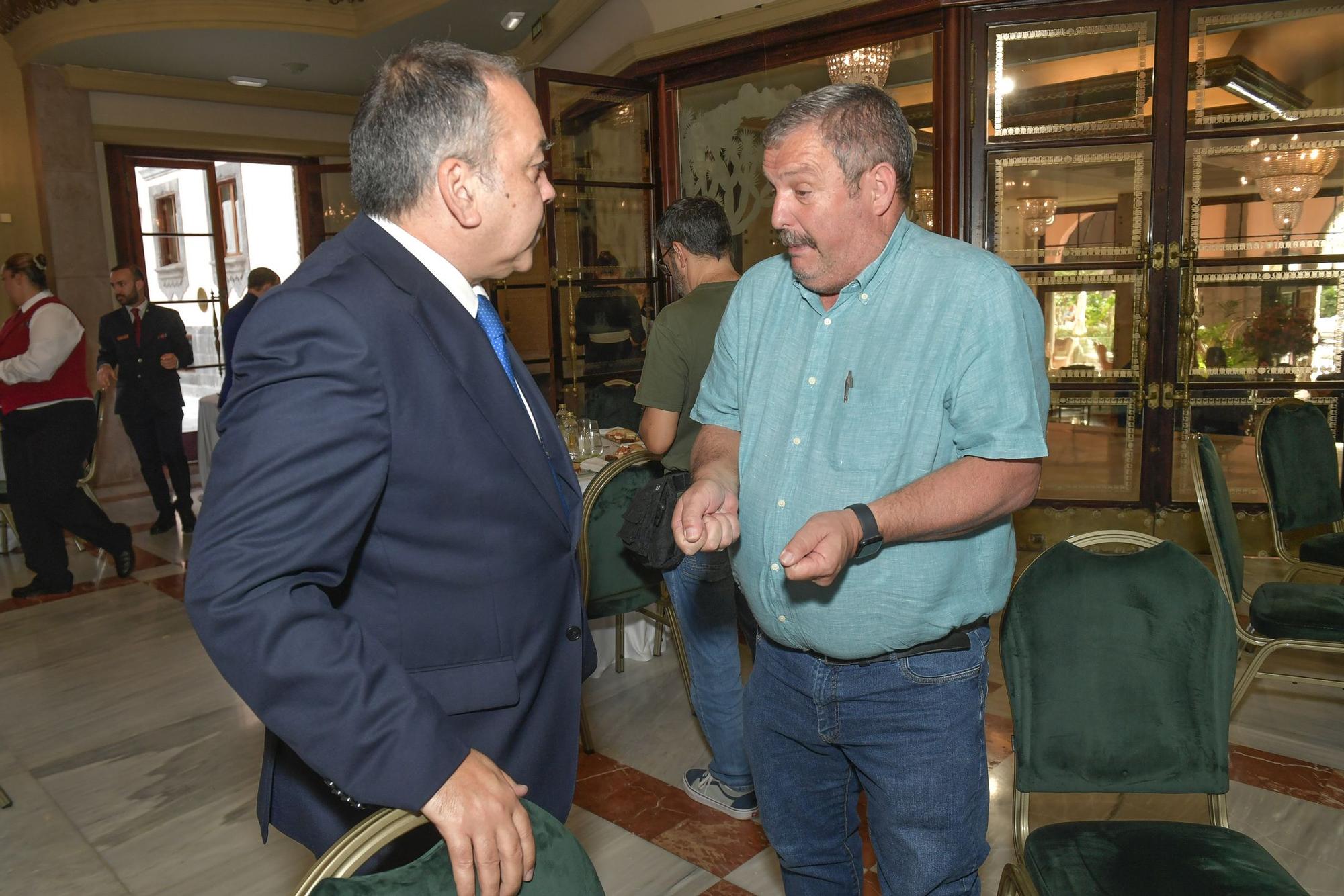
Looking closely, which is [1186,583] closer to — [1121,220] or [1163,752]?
[1163,752]

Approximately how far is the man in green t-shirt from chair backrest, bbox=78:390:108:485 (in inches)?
145

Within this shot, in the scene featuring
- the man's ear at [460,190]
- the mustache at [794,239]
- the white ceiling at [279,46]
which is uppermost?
the white ceiling at [279,46]

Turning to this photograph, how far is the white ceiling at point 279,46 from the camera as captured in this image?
678 cm

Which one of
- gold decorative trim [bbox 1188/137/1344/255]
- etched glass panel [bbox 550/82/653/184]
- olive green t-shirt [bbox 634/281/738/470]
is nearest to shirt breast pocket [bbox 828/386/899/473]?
olive green t-shirt [bbox 634/281/738/470]

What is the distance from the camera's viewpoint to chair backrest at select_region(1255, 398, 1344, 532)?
336 centimetres

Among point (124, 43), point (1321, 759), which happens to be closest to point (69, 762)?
point (1321, 759)

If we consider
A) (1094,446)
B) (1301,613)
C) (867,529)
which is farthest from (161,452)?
(1301,613)

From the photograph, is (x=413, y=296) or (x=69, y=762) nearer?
(x=413, y=296)

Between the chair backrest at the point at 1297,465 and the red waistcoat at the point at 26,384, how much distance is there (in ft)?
17.0

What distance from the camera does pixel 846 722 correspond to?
149 centimetres

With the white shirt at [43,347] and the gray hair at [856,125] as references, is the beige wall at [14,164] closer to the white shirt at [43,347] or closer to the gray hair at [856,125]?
the white shirt at [43,347]

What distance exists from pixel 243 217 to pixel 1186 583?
1187cm

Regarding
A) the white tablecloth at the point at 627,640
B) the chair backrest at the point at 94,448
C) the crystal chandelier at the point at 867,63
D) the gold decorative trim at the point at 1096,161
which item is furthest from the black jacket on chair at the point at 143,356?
the gold decorative trim at the point at 1096,161

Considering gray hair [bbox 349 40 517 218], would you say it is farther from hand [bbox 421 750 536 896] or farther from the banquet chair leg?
the banquet chair leg
